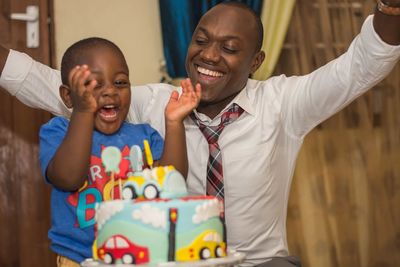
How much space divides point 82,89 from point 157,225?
18.5 inches

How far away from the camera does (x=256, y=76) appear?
166 inches

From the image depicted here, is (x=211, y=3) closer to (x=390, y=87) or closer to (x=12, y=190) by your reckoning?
(x=390, y=87)

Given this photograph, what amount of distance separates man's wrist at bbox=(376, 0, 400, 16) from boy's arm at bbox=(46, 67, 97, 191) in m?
0.88

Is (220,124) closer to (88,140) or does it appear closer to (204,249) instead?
(88,140)

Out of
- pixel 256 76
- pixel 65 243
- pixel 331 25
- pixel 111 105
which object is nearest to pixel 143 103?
pixel 111 105

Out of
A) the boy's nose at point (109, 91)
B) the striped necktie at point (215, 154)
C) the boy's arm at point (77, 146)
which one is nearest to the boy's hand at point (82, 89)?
the boy's arm at point (77, 146)

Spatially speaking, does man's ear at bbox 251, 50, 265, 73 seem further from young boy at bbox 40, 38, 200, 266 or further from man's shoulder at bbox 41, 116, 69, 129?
man's shoulder at bbox 41, 116, 69, 129

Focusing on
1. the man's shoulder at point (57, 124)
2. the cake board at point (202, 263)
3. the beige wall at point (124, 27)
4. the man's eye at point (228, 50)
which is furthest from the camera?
the beige wall at point (124, 27)

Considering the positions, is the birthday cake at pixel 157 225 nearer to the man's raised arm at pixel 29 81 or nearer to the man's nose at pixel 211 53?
the man's nose at pixel 211 53

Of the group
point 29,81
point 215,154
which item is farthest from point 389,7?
point 29,81

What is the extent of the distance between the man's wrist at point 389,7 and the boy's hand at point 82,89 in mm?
881

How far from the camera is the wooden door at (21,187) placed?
4074 mm

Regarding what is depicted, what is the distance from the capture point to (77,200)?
230cm

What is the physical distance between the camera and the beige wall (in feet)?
13.7
